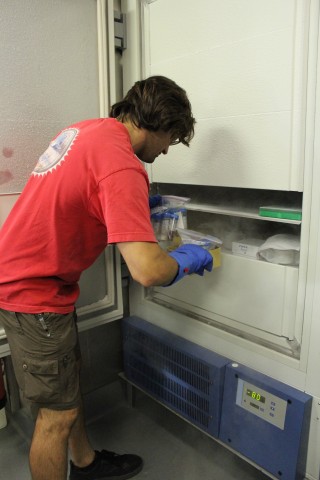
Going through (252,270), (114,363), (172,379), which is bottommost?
(114,363)

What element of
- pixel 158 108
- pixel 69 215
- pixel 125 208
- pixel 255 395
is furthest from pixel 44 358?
pixel 158 108

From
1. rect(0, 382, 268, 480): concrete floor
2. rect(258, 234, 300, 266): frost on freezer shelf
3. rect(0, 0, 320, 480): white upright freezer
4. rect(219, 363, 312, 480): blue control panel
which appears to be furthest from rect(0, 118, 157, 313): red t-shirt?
rect(0, 382, 268, 480): concrete floor

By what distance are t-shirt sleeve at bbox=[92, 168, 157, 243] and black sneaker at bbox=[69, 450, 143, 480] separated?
3.21 feet

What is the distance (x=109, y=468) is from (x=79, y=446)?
149 millimetres

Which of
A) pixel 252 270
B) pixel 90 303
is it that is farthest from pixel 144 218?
pixel 90 303

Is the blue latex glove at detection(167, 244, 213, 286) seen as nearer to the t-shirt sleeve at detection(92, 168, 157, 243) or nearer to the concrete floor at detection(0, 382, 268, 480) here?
the t-shirt sleeve at detection(92, 168, 157, 243)

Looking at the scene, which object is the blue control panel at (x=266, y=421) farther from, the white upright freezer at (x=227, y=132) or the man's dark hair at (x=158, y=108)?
the man's dark hair at (x=158, y=108)

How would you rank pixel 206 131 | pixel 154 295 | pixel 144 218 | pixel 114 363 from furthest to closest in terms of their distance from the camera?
pixel 114 363, pixel 154 295, pixel 206 131, pixel 144 218

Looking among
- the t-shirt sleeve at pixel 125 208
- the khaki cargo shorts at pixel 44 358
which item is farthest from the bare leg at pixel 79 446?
the t-shirt sleeve at pixel 125 208

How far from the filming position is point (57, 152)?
108cm

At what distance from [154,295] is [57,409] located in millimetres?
707

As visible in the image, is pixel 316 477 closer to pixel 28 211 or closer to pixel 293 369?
pixel 293 369

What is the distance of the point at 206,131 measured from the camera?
137 cm

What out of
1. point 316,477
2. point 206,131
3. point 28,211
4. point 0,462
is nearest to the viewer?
point 28,211
